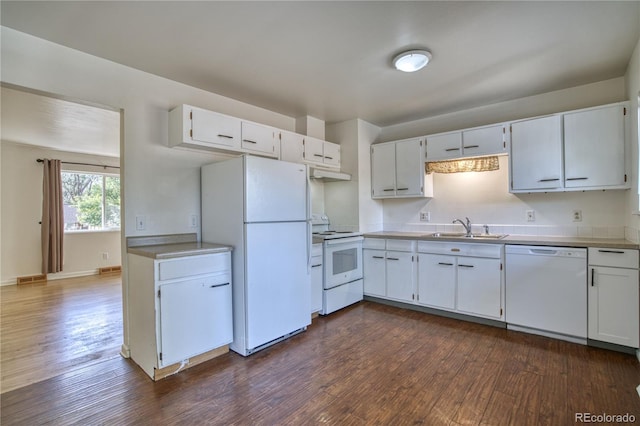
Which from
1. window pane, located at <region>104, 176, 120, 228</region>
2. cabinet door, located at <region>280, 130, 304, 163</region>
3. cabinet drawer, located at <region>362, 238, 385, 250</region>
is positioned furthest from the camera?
window pane, located at <region>104, 176, 120, 228</region>

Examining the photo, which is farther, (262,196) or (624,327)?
(262,196)

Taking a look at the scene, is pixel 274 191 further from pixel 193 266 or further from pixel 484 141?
pixel 484 141

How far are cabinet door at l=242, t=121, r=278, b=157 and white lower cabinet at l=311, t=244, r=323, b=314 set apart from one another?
1159 millimetres

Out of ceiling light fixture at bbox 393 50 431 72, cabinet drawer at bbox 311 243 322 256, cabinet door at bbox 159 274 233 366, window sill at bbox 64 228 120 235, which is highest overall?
ceiling light fixture at bbox 393 50 431 72

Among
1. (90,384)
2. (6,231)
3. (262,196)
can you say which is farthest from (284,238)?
(6,231)

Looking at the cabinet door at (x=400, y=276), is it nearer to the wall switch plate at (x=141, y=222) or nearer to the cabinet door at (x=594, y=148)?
the cabinet door at (x=594, y=148)

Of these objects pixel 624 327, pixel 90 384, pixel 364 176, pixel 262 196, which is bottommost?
pixel 90 384

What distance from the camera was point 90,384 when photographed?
2158 mm

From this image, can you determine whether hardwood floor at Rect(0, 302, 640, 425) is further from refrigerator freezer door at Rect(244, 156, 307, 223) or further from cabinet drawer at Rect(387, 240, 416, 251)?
refrigerator freezer door at Rect(244, 156, 307, 223)

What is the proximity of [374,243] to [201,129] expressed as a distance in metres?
2.40

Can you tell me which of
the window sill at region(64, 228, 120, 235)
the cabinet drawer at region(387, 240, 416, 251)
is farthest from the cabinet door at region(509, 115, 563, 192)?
the window sill at region(64, 228, 120, 235)

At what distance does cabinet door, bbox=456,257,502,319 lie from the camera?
3.02m

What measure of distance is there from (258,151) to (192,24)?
4.35 feet

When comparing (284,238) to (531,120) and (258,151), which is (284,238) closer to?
(258,151)
